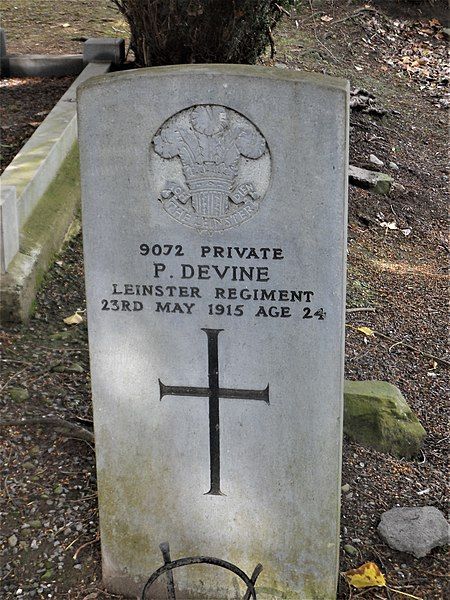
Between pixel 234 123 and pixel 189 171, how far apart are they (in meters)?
0.19

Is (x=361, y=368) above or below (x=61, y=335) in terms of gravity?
below

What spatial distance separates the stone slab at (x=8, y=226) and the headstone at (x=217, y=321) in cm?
192

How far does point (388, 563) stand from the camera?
3221mm

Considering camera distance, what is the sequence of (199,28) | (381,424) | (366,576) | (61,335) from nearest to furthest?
(366,576)
(381,424)
(61,335)
(199,28)

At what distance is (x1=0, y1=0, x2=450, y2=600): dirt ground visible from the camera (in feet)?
10.5

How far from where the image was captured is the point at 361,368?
15.0 feet

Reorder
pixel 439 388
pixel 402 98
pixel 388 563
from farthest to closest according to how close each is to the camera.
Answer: pixel 402 98 → pixel 439 388 → pixel 388 563

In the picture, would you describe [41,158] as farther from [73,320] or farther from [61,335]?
[61,335]

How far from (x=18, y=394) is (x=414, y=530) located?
177cm

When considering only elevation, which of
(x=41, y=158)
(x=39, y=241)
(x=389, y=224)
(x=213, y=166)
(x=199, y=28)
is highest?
(x=213, y=166)

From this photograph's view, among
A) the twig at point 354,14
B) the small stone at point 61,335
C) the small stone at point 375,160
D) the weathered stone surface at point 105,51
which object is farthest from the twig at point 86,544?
the twig at point 354,14

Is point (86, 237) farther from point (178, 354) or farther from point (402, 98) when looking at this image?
point (402, 98)

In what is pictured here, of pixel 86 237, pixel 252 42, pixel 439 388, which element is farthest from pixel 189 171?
pixel 252 42

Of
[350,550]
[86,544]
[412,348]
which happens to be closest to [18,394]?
[86,544]
